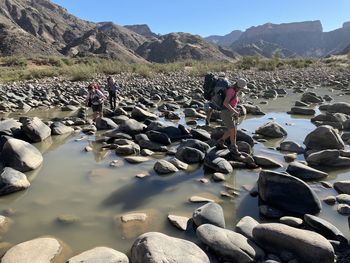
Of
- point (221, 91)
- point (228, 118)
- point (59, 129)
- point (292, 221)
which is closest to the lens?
point (292, 221)

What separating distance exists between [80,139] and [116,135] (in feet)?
3.72

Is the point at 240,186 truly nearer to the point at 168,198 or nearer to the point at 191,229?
the point at 168,198

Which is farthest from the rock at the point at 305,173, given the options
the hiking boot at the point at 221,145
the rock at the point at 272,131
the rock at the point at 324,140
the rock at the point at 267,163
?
the rock at the point at 272,131

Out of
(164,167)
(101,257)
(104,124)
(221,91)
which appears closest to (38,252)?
(101,257)

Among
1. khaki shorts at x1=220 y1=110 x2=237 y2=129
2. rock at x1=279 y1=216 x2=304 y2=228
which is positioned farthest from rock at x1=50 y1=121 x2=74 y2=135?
rock at x1=279 y1=216 x2=304 y2=228

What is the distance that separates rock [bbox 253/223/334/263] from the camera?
4.54 m

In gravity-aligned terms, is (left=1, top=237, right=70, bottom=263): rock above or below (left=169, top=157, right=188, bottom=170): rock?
below

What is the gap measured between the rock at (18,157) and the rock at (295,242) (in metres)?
4.81

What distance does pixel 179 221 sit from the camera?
563 cm

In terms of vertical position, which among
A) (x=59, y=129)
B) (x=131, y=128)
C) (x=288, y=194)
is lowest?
(x=288, y=194)

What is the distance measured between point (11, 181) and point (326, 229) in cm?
487

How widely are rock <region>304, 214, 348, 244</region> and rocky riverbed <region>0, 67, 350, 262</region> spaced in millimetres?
14

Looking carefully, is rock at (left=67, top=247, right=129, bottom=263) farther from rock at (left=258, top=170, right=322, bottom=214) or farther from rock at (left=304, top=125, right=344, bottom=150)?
rock at (left=304, top=125, right=344, bottom=150)

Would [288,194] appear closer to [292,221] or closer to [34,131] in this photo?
[292,221]
